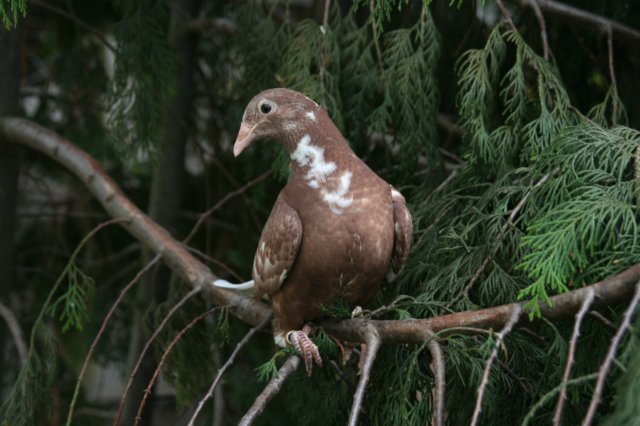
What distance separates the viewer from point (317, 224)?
1931 millimetres

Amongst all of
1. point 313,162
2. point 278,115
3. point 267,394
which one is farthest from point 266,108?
point 267,394

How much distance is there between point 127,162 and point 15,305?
148cm

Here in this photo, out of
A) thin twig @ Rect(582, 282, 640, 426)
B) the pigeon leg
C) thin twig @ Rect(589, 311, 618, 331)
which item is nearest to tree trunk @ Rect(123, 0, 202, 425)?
the pigeon leg

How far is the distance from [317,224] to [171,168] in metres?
1.42

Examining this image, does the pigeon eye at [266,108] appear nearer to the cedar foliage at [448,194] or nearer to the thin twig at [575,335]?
the cedar foliage at [448,194]

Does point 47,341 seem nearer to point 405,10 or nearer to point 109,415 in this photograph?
point 109,415

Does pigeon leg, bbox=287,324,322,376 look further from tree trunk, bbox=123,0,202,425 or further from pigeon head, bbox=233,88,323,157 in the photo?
tree trunk, bbox=123,0,202,425

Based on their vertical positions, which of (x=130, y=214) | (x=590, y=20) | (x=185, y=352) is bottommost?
(x=185, y=352)

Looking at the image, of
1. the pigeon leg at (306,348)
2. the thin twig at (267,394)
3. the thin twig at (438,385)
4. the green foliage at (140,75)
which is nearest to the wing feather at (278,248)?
the pigeon leg at (306,348)

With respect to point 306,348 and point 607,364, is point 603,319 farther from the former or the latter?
point 306,348

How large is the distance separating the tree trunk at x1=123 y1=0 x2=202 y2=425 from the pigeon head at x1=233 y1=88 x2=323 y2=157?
1.08m

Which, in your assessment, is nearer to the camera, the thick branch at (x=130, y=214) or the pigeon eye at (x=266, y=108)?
the pigeon eye at (x=266, y=108)

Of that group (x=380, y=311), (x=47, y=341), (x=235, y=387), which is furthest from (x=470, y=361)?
(x=235, y=387)

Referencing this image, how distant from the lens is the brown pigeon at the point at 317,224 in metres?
1.93
